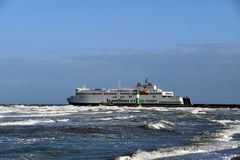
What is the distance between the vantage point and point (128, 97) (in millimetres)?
111250

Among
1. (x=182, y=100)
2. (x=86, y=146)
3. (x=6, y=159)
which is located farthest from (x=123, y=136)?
(x=182, y=100)

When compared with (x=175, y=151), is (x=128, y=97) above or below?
above

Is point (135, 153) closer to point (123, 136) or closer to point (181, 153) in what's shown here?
point (181, 153)

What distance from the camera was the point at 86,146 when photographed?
25844mm

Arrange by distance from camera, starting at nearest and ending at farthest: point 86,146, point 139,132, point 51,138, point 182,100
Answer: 1. point 86,146
2. point 51,138
3. point 139,132
4. point 182,100


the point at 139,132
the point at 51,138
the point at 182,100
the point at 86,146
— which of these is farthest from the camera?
the point at 182,100

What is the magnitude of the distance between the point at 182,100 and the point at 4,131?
7640 centimetres

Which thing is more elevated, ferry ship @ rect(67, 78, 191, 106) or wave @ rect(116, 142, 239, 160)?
ferry ship @ rect(67, 78, 191, 106)

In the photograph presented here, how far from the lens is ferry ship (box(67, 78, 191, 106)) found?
110 metres

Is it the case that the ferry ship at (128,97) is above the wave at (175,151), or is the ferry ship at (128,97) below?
above

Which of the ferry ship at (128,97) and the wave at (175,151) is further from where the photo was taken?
the ferry ship at (128,97)

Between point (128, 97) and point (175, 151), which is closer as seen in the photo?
point (175, 151)

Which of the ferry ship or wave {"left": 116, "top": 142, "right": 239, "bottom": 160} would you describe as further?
the ferry ship

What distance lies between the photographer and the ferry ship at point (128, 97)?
110125mm
